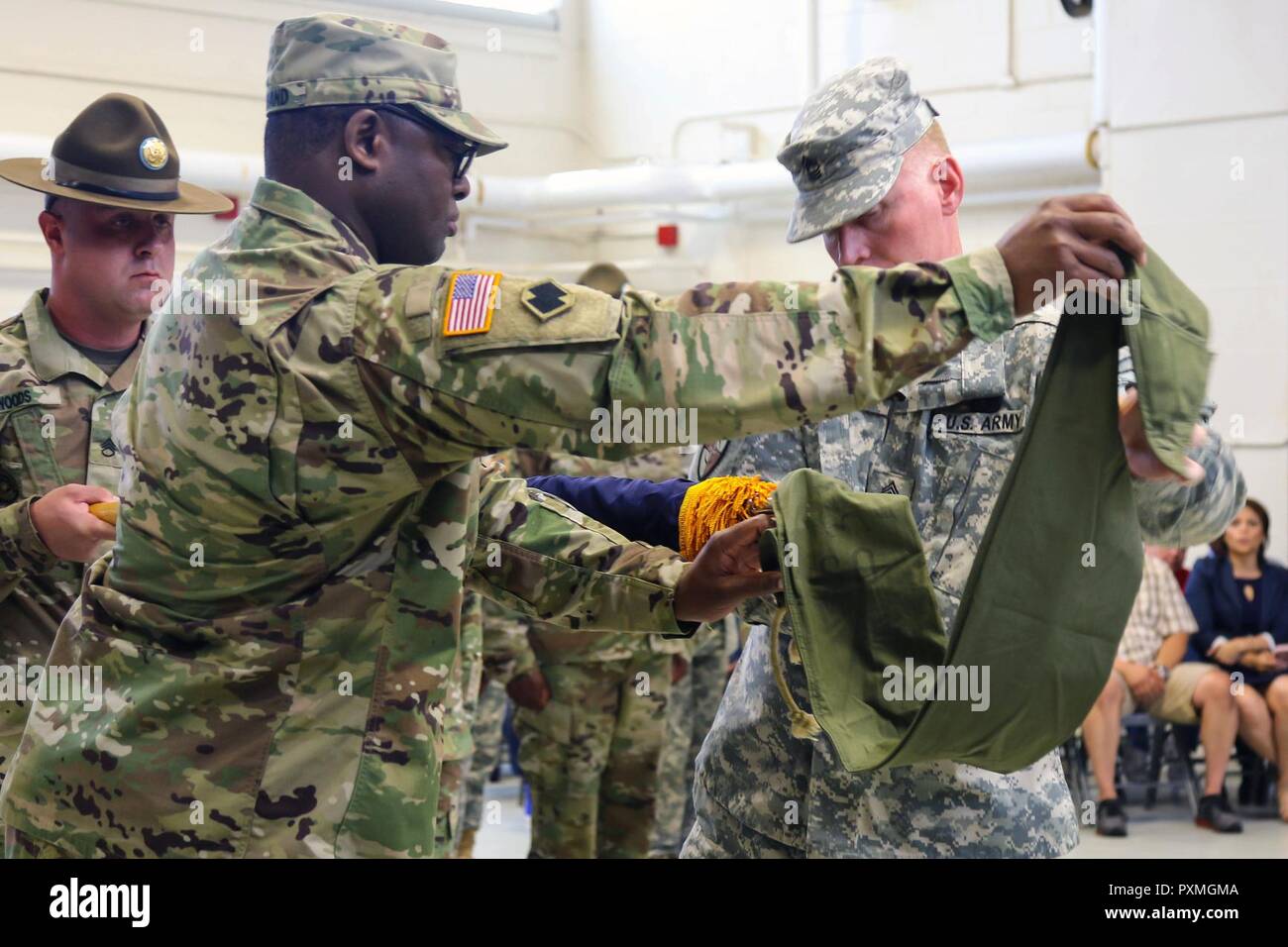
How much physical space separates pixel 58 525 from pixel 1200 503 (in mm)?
1770

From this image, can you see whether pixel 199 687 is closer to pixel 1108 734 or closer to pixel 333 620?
pixel 333 620

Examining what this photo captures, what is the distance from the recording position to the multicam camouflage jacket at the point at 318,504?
157 cm

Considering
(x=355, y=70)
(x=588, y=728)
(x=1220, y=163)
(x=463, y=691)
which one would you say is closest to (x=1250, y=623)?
(x=1220, y=163)

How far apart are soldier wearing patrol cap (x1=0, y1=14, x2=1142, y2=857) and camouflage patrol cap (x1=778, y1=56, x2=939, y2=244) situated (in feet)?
1.66

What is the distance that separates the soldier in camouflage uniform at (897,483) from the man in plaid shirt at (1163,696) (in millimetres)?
4386

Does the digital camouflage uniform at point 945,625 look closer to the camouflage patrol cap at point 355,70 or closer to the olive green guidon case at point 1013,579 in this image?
the olive green guidon case at point 1013,579

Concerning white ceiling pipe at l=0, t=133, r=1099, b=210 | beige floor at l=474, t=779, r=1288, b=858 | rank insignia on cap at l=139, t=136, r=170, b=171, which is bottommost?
beige floor at l=474, t=779, r=1288, b=858

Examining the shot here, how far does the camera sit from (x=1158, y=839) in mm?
6023

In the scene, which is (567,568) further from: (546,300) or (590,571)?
(546,300)

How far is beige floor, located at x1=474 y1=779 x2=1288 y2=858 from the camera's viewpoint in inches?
225

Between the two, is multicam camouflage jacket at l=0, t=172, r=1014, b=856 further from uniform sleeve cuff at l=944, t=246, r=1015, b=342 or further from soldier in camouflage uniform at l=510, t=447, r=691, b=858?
soldier in camouflage uniform at l=510, t=447, r=691, b=858

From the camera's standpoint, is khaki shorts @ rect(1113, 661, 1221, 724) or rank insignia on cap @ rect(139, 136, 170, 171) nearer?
rank insignia on cap @ rect(139, 136, 170, 171)

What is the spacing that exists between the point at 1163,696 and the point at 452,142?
5512mm

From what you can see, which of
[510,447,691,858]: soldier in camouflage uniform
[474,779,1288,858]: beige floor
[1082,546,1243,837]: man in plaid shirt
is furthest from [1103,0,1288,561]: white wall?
[510,447,691,858]: soldier in camouflage uniform
